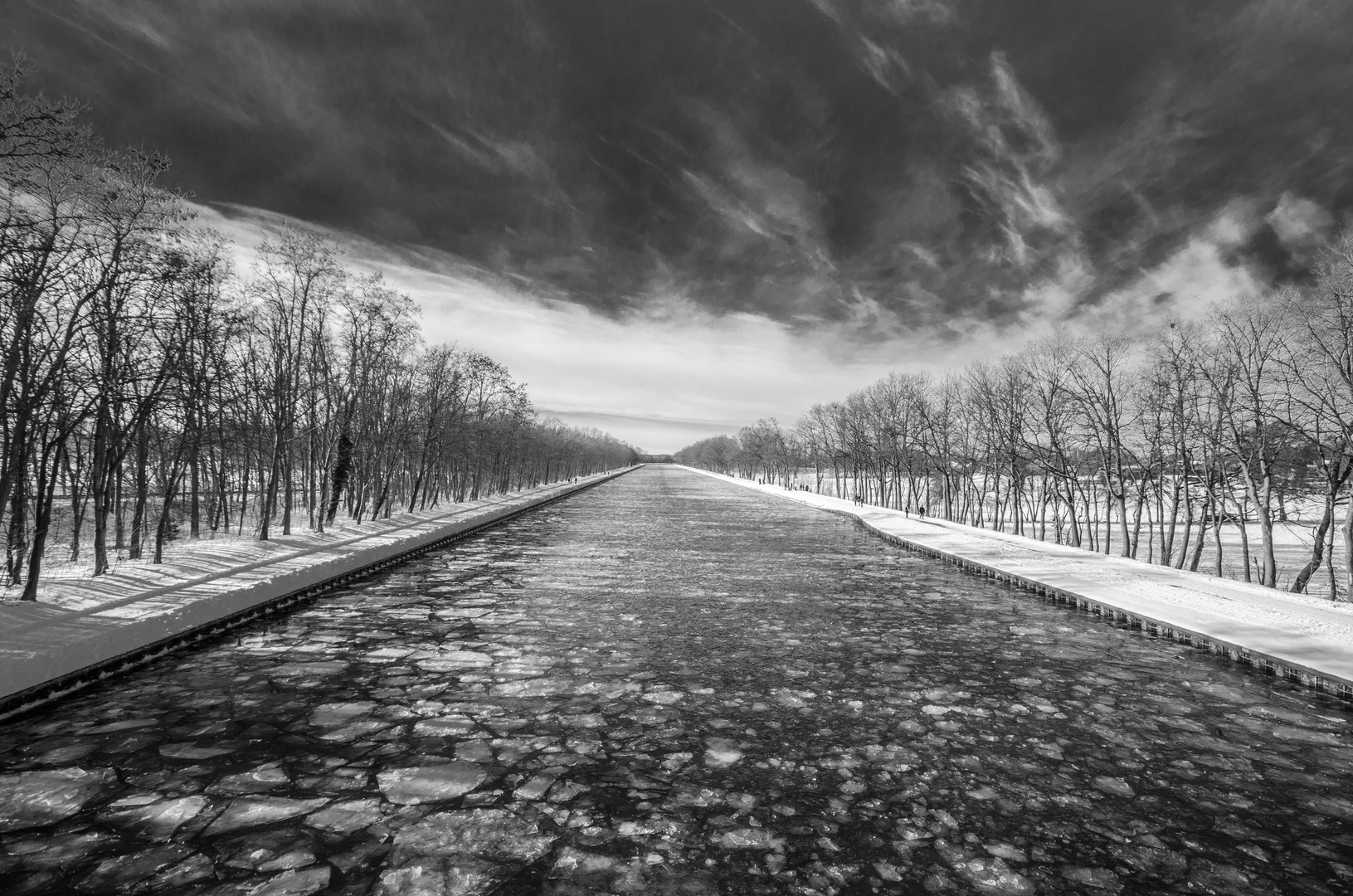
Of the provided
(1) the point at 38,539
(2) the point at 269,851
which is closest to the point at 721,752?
(2) the point at 269,851

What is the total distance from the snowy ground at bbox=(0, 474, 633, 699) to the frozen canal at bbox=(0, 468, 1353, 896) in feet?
1.76

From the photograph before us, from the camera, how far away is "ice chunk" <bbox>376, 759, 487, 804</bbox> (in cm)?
344

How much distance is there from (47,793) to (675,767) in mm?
3973

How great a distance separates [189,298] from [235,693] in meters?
8.91

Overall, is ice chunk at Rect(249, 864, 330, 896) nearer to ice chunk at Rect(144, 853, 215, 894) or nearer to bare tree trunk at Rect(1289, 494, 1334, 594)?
ice chunk at Rect(144, 853, 215, 894)

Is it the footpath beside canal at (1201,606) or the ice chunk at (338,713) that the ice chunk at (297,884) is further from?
the footpath beside canal at (1201,606)

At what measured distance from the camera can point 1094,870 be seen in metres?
2.89

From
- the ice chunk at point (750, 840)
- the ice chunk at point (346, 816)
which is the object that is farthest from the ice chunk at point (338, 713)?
the ice chunk at point (750, 840)

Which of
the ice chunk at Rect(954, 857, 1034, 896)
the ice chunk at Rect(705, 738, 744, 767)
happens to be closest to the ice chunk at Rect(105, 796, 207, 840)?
the ice chunk at Rect(705, 738, 744, 767)

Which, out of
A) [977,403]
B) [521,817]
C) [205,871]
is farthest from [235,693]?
[977,403]

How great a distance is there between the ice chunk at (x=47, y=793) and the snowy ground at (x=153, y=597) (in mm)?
1636

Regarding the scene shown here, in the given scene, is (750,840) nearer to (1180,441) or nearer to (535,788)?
(535,788)

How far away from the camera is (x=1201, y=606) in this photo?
8.34 metres

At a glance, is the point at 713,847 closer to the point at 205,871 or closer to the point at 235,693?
the point at 205,871
